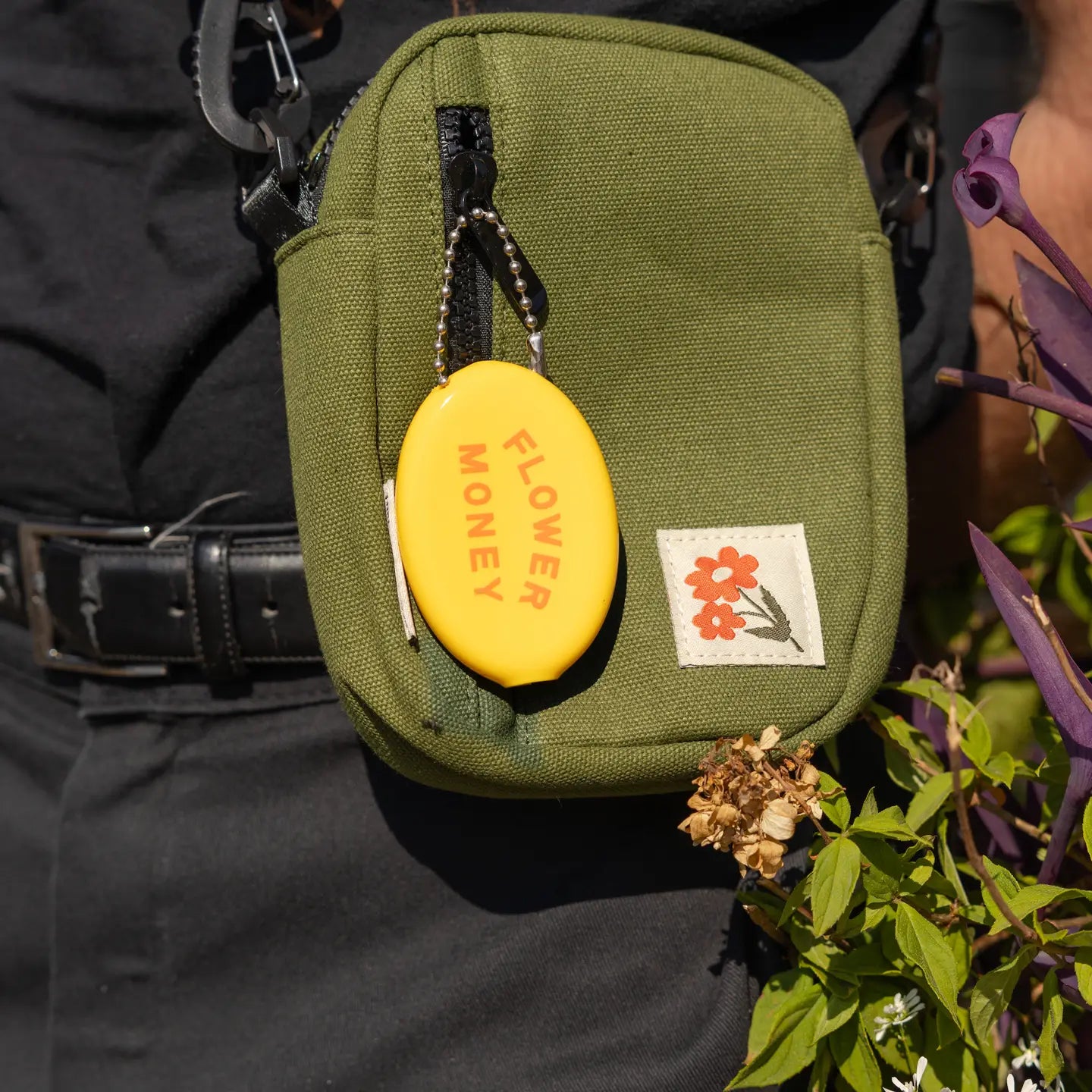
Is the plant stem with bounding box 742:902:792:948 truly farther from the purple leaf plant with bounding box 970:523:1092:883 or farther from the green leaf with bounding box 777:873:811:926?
the purple leaf plant with bounding box 970:523:1092:883

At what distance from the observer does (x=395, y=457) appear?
641 mm

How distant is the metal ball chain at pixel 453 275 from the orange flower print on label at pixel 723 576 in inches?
7.6

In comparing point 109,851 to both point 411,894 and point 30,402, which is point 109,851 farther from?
point 30,402

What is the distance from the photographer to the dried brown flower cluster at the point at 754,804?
1.88 ft

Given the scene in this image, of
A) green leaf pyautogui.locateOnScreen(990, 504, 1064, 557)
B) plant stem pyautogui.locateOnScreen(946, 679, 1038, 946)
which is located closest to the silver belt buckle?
plant stem pyautogui.locateOnScreen(946, 679, 1038, 946)

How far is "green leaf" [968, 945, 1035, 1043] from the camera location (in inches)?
21.9

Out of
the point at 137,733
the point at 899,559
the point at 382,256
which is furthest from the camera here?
the point at 137,733

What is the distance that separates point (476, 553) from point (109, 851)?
0.44 m

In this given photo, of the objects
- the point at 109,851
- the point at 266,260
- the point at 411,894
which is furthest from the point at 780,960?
the point at 266,260

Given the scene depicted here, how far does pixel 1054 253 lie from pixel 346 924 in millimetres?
685

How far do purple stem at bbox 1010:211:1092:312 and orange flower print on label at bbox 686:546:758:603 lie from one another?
0.26 m

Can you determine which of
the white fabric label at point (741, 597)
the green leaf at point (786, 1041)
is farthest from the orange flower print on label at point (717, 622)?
the green leaf at point (786, 1041)

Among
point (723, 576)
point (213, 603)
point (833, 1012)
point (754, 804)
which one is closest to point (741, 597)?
point (723, 576)

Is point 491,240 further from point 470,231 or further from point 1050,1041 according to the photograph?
point 1050,1041
